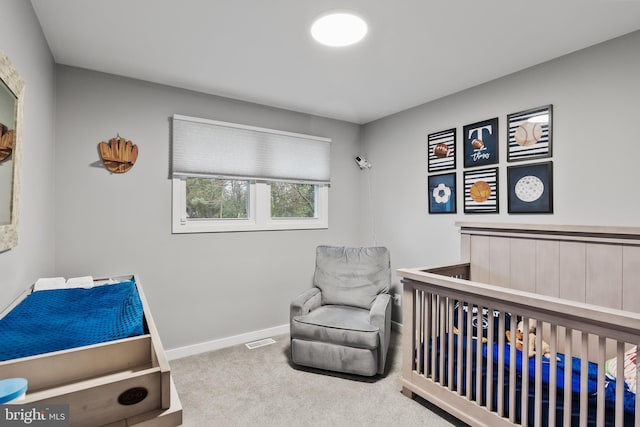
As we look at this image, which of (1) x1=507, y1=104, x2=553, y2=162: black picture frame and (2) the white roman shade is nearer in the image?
(1) x1=507, y1=104, x2=553, y2=162: black picture frame

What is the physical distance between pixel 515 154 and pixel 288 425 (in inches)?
95.1

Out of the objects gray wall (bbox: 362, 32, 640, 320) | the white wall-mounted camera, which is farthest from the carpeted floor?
the white wall-mounted camera

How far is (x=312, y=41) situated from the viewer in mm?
2070

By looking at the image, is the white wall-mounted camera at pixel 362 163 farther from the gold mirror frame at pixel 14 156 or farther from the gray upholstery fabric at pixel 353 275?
the gold mirror frame at pixel 14 156

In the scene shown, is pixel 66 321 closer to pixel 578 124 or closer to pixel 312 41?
pixel 312 41

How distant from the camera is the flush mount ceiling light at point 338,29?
6.02ft

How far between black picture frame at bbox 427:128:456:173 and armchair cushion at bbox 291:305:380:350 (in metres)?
1.49

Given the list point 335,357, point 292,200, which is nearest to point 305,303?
point 335,357

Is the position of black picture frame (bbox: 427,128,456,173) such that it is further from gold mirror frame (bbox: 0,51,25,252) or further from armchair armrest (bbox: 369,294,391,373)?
gold mirror frame (bbox: 0,51,25,252)

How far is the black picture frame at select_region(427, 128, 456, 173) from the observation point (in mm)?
2990

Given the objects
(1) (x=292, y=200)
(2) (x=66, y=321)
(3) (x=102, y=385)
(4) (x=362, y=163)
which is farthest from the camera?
(4) (x=362, y=163)

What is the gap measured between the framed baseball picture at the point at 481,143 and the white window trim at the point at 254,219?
1.47m

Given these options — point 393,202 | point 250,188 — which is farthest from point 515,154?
point 250,188

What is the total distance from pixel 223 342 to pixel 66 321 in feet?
6.51
